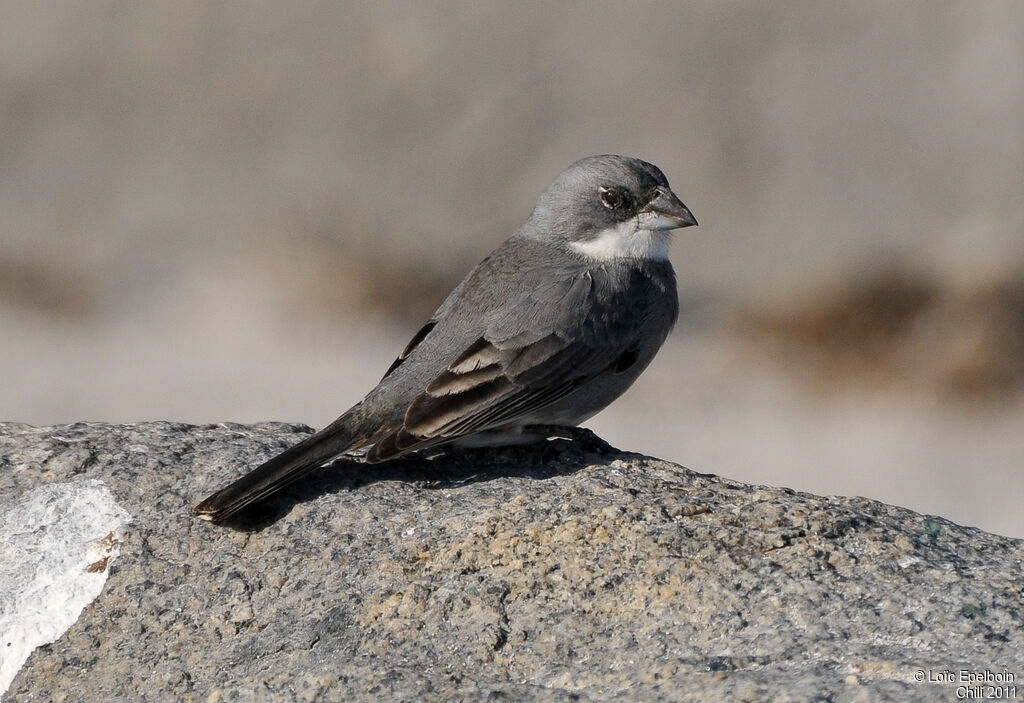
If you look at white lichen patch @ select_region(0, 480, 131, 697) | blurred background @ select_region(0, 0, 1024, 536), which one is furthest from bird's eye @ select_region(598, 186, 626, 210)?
blurred background @ select_region(0, 0, 1024, 536)

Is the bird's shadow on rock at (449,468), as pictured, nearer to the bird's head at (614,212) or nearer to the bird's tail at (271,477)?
the bird's tail at (271,477)

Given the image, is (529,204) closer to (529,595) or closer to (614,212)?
(614,212)

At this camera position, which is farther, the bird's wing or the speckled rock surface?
the bird's wing

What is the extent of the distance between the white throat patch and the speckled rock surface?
128 centimetres

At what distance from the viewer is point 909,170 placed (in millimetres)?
9781

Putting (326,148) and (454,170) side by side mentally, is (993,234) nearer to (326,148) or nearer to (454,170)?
(454,170)

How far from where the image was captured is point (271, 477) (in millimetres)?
4242

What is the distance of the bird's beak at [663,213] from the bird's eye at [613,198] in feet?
0.33

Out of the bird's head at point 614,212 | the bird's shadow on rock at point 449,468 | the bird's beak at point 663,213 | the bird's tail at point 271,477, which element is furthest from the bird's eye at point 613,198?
the bird's tail at point 271,477

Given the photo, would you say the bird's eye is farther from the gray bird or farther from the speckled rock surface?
the speckled rock surface

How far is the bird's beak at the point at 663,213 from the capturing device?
5605 millimetres

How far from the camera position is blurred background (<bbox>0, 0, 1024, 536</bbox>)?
31.5ft

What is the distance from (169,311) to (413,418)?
6484 mm

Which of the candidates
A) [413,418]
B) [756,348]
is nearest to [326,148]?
[756,348]
